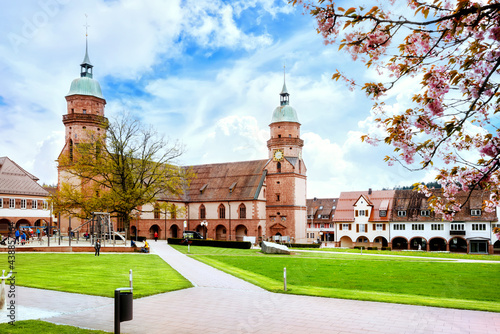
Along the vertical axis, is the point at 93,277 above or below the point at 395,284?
above

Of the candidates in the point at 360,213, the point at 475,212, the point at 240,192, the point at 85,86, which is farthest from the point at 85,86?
the point at 475,212

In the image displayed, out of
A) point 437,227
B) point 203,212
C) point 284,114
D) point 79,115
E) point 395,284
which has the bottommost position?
point 437,227

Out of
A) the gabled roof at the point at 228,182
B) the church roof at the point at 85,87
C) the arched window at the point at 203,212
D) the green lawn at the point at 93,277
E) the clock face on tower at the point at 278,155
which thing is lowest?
the green lawn at the point at 93,277

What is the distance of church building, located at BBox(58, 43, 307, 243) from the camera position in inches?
2388

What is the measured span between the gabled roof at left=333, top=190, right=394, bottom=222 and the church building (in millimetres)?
8937

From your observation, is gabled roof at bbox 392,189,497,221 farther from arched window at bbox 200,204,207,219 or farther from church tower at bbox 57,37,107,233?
church tower at bbox 57,37,107,233

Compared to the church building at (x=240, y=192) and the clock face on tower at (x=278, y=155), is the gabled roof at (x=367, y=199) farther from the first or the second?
the clock face on tower at (x=278, y=155)

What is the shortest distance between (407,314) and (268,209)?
56.2 m

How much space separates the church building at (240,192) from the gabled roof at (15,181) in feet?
15.2

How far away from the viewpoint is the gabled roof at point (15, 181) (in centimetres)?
5397

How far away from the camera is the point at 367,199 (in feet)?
234

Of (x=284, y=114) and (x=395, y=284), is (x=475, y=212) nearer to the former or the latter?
(x=284, y=114)

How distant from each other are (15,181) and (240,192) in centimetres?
3169

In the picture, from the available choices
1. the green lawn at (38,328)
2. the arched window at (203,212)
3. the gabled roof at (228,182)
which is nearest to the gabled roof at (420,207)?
the gabled roof at (228,182)
